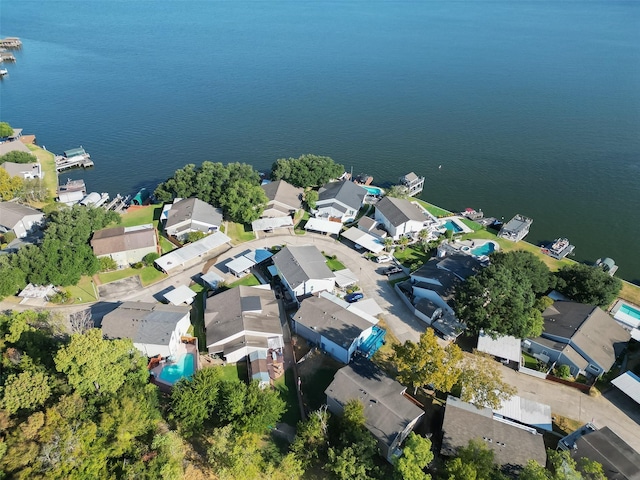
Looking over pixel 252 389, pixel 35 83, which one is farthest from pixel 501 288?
pixel 35 83

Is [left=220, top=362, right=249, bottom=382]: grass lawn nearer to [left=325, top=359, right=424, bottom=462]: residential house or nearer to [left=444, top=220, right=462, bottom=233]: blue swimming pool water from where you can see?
[left=325, top=359, right=424, bottom=462]: residential house

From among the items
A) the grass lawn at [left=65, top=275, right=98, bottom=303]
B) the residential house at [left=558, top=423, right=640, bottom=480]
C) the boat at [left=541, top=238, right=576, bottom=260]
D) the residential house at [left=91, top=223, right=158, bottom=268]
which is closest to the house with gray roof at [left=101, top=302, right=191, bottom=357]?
the grass lawn at [left=65, top=275, right=98, bottom=303]

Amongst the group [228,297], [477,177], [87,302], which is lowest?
[87,302]

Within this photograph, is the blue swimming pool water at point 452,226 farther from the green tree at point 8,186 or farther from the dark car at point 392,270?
the green tree at point 8,186

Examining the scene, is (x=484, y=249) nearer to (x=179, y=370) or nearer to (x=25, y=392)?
(x=179, y=370)

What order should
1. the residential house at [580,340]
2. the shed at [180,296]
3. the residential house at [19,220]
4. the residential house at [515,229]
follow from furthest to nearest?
the residential house at [515,229], the residential house at [19,220], the shed at [180,296], the residential house at [580,340]

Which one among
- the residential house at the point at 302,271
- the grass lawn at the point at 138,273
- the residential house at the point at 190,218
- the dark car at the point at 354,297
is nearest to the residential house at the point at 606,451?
the dark car at the point at 354,297

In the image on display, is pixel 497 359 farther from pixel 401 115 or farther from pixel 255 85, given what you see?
pixel 255 85
